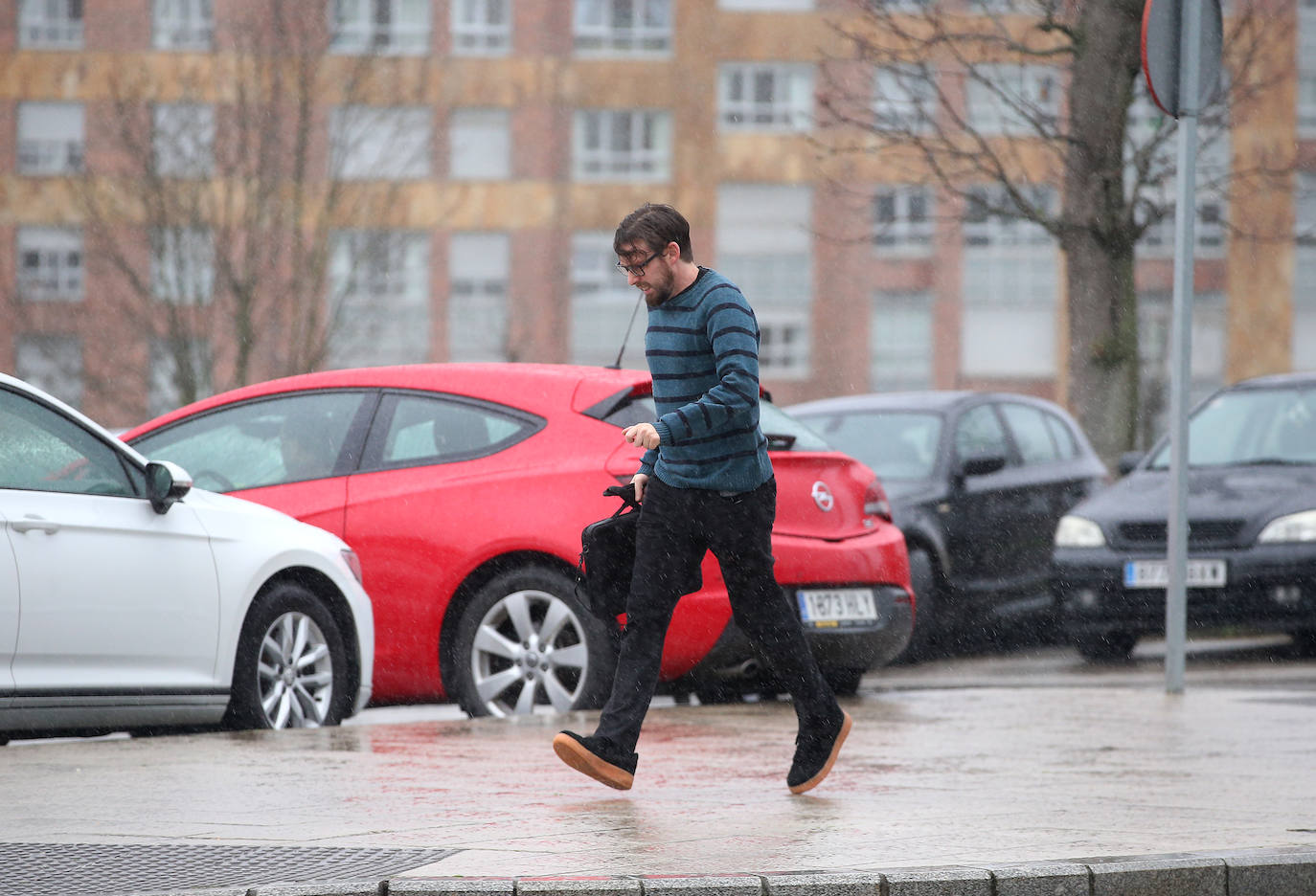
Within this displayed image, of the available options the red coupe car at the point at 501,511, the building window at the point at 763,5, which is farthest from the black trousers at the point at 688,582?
the building window at the point at 763,5

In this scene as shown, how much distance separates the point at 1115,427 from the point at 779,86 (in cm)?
3847

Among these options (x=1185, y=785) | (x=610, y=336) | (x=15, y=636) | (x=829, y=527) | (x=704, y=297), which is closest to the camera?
(x=704, y=297)

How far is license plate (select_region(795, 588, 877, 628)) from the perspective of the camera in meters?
8.91

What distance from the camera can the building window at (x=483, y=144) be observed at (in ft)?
172

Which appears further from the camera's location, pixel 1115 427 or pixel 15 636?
pixel 1115 427

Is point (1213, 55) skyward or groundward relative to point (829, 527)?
skyward

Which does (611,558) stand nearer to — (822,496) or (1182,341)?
(822,496)

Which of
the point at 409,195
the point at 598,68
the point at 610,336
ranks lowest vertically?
the point at 610,336

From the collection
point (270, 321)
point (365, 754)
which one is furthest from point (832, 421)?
point (270, 321)

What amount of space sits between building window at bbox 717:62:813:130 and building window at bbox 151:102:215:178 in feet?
89.3

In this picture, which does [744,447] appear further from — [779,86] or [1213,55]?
[779,86]

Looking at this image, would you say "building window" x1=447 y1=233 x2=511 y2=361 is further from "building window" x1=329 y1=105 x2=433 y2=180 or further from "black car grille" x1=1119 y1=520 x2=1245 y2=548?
"black car grille" x1=1119 y1=520 x2=1245 y2=548

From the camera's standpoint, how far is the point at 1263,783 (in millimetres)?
6512

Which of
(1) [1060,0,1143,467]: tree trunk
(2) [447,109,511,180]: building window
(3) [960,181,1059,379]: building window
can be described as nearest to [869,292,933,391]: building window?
(3) [960,181,1059,379]: building window
